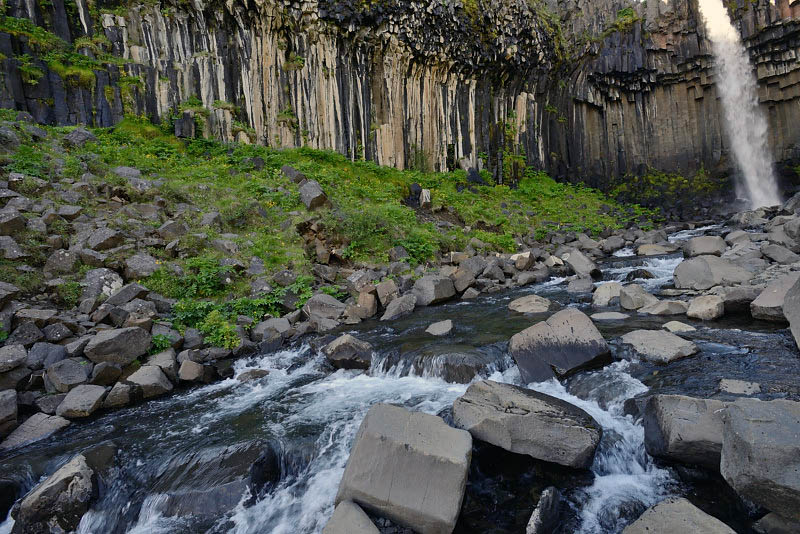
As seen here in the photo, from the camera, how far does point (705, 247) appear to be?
39.2 ft

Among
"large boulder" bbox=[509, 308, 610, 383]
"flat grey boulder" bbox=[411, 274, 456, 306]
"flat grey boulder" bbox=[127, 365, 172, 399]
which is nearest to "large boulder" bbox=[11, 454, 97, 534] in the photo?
"flat grey boulder" bbox=[127, 365, 172, 399]

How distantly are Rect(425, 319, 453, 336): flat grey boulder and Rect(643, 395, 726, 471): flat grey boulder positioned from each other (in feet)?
13.4

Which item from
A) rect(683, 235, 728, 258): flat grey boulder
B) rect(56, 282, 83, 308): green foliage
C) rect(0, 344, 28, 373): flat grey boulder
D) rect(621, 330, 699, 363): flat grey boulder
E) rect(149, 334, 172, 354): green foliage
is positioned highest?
rect(56, 282, 83, 308): green foliage

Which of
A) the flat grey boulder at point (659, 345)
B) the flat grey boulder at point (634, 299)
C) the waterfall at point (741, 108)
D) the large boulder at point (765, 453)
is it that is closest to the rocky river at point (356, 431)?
the flat grey boulder at point (659, 345)

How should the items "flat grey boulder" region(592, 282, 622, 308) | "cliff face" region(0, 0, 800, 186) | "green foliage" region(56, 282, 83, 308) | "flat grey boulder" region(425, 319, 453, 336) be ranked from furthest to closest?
1. "cliff face" region(0, 0, 800, 186)
2. "flat grey boulder" region(592, 282, 622, 308)
3. "flat grey boulder" region(425, 319, 453, 336)
4. "green foliage" region(56, 282, 83, 308)

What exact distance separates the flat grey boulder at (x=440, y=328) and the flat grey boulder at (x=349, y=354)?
1.36 meters

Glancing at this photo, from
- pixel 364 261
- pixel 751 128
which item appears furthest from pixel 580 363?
pixel 751 128

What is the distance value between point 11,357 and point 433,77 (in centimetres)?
2178

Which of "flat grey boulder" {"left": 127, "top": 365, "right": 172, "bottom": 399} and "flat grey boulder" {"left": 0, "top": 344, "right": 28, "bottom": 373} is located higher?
"flat grey boulder" {"left": 0, "top": 344, "right": 28, "bottom": 373}

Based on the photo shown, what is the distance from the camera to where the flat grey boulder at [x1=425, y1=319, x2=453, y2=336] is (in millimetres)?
7555

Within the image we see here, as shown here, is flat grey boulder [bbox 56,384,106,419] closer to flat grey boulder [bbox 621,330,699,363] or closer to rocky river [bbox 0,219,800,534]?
rocky river [bbox 0,219,800,534]

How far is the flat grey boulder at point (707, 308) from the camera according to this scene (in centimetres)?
665

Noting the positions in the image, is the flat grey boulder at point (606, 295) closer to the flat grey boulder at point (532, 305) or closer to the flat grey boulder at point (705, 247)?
the flat grey boulder at point (532, 305)

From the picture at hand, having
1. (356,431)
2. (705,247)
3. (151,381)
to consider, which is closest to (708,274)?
(705,247)
